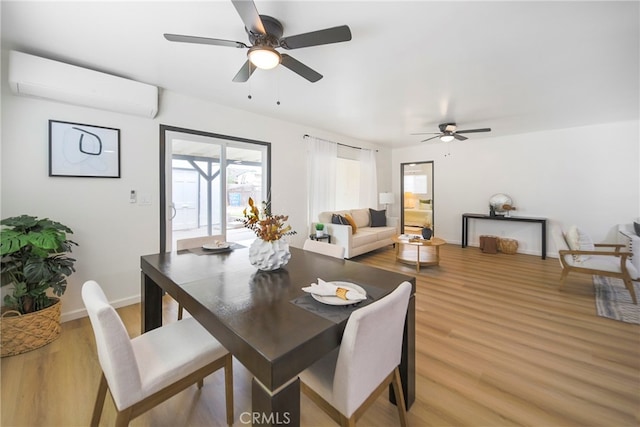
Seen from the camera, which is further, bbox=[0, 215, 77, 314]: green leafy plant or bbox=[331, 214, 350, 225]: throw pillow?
bbox=[331, 214, 350, 225]: throw pillow

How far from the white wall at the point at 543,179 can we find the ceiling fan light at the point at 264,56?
525 cm

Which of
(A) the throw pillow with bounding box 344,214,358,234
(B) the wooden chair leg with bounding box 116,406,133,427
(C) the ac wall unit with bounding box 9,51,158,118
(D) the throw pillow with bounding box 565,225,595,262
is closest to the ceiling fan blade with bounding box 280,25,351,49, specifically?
(C) the ac wall unit with bounding box 9,51,158,118

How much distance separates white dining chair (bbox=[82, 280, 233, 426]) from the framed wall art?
2032mm

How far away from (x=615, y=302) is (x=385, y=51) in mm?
3655

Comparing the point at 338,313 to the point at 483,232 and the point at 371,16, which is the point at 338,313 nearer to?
the point at 371,16

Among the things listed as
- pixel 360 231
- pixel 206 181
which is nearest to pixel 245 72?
pixel 206 181

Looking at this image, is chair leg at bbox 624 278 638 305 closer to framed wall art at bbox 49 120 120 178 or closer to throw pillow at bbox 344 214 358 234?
throw pillow at bbox 344 214 358 234

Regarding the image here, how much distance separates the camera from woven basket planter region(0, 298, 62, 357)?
6.21ft

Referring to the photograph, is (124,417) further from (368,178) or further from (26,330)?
(368,178)

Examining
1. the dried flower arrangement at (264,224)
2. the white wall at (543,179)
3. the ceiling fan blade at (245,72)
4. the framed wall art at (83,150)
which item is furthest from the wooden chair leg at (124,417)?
the white wall at (543,179)

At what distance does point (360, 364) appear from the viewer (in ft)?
3.10

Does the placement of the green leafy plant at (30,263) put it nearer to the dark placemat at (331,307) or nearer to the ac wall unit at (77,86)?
the ac wall unit at (77,86)

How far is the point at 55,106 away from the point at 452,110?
15.1ft

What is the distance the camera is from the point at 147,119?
2.86 metres
